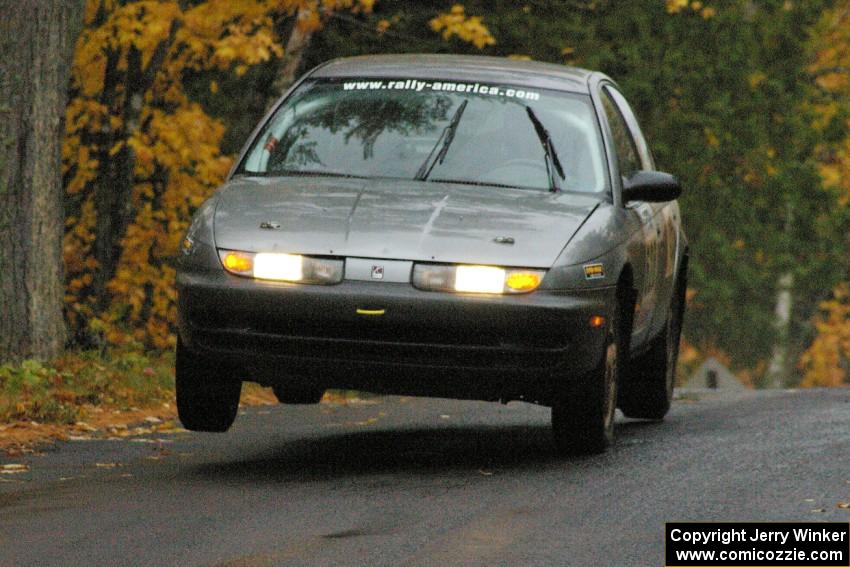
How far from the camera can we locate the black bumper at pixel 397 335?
8.28 meters

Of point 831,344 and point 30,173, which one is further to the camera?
point 831,344

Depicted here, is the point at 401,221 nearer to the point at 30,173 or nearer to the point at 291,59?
the point at 30,173

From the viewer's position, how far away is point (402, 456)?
943cm

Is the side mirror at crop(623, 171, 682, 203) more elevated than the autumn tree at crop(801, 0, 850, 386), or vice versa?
the side mirror at crop(623, 171, 682, 203)

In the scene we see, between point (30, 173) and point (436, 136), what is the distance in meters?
4.88

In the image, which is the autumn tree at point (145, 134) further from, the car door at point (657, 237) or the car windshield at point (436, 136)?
the car windshield at point (436, 136)

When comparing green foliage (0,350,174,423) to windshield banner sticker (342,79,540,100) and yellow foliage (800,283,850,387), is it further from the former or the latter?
yellow foliage (800,283,850,387)

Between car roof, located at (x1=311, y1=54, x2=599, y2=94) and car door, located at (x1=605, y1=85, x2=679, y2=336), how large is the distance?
701 mm

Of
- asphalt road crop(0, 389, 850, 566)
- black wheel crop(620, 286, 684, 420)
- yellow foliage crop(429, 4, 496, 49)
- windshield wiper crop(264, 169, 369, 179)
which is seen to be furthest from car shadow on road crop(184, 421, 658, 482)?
yellow foliage crop(429, 4, 496, 49)

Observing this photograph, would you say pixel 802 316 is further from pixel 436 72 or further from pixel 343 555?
pixel 343 555

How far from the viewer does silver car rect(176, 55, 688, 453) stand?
8.32m

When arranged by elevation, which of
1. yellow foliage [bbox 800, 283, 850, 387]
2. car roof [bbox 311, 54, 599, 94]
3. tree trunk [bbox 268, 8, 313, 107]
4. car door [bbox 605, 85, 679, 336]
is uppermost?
car roof [bbox 311, 54, 599, 94]

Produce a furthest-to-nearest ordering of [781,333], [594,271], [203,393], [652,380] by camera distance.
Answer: [781,333] < [652,380] < [203,393] < [594,271]

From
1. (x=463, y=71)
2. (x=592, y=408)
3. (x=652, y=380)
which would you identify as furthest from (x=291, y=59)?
(x=592, y=408)
